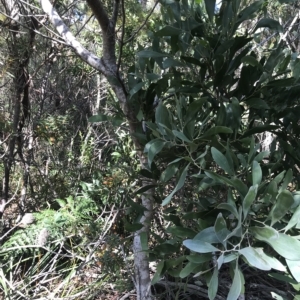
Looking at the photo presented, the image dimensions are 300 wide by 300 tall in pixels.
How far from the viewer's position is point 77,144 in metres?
2.96

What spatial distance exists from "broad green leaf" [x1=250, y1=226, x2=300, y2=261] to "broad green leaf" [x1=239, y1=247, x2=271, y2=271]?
0.11ft

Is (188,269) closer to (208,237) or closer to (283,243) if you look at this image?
(208,237)

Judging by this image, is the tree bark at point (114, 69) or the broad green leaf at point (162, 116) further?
the tree bark at point (114, 69)

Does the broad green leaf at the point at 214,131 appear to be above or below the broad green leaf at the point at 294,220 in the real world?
above

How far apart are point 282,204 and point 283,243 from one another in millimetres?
Answer: 75

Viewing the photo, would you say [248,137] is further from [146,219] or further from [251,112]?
[146,219]

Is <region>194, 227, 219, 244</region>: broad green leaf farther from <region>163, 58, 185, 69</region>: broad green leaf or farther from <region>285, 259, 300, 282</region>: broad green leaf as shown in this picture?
<region>163, 58, 185, 69</region>: broad green leaf

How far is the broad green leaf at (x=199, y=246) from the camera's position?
66 cm

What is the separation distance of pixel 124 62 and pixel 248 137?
155cm

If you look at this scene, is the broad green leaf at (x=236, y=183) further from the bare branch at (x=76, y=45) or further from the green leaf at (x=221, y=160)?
the bare branch at (x=76, y=45)

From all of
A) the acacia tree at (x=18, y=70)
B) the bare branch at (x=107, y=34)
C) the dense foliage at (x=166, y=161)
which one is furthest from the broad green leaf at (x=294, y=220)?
the acacia tree at (x=18, y=70)

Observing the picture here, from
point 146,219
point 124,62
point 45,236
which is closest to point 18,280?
point 45,236

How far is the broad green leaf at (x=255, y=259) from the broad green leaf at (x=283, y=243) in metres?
0.03

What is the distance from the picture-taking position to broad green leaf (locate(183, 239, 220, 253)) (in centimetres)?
66
